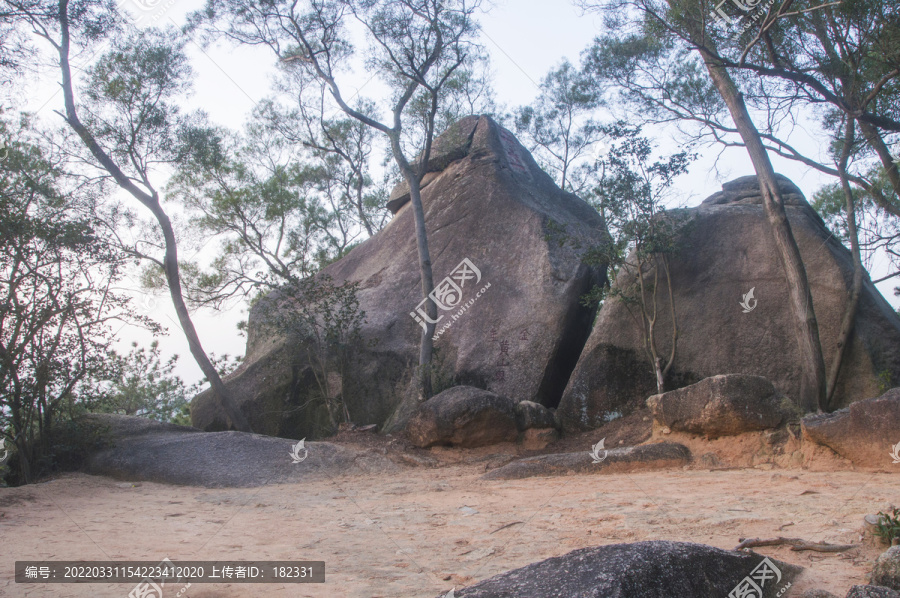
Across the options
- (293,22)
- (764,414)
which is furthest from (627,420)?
(293,22)

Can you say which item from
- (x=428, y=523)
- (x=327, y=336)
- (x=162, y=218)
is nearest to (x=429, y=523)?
(x=428, y=523)

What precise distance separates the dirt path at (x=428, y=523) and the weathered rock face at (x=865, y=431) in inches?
13.6

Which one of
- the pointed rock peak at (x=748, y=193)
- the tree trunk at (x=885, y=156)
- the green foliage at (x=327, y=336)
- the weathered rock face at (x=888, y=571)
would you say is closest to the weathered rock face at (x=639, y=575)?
the weathered rock face at (x=888, y=571)

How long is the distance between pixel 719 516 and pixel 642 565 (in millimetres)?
2383

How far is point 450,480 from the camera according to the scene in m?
8.07

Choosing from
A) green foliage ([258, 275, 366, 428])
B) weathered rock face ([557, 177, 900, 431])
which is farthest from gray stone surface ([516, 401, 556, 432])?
green foliage ([258, 275, 366, 428])

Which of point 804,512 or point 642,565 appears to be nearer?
point 642,565

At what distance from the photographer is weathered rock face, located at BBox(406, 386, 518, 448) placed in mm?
9672

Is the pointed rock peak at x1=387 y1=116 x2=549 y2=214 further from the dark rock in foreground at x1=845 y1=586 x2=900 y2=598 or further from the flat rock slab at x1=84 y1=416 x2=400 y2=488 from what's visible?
the dark rock in foreground at x1=845 y1=586 x2=900 y2=598

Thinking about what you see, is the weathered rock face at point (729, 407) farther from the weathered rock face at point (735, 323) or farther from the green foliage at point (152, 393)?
the green foliage at point (152, 393)

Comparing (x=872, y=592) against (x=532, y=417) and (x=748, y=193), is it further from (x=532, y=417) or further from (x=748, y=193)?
(x=748, y=193)

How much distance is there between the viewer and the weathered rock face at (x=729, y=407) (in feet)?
24.4

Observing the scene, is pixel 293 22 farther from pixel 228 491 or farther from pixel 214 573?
pixel 214 573

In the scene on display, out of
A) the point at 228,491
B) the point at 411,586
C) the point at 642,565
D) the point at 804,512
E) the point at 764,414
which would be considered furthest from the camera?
the point at 228,491
